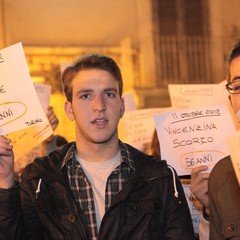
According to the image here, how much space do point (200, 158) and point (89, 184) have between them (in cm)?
71

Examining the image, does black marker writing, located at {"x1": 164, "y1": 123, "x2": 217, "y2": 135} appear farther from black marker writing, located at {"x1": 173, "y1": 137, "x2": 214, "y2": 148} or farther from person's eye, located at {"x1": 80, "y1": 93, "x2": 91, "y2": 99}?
person's eye, located at {"x1": 80, "y1": 93, "x2": 91, "y2": 99}

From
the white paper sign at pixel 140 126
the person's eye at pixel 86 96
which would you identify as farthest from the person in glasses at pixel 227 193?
the white paper sign at pixel 140 126

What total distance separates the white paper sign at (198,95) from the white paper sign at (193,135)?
77 centimetres

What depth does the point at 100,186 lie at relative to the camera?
2.08 m

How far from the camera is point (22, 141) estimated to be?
286 cm

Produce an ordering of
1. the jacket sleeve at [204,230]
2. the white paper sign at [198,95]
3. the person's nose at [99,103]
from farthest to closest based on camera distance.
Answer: the white paper sign at [198,95], the jacket sleeve at [204,230], the person's nose at [99,103]

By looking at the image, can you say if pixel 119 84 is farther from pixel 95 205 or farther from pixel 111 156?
pixel 95 205

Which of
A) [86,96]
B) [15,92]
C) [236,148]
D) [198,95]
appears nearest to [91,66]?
[86,96]

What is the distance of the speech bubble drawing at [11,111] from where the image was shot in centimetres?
216

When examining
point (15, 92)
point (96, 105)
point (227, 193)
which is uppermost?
point (15, 92)

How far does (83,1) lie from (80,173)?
23.0 feet

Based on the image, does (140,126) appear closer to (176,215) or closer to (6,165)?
(176,215)

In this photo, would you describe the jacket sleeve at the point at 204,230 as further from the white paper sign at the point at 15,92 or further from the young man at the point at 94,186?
the white paper sign at the point at 15,92

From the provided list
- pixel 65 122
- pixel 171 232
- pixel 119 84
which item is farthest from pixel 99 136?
pixel 65 122
